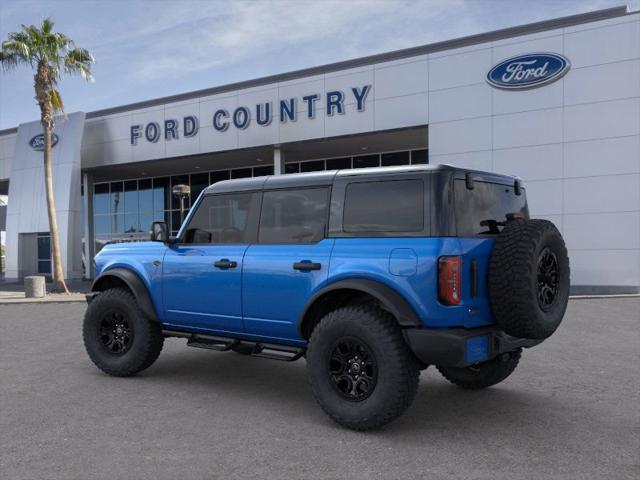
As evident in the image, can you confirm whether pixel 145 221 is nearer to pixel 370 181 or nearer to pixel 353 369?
pixel 370 181

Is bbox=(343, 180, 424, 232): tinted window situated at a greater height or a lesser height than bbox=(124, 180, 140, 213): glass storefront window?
lesser

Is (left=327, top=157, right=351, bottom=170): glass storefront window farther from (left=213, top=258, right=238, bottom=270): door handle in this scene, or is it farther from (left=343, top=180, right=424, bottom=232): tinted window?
(left=343, top=180, right=424, bottom=232): tinted window

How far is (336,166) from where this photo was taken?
24.0m

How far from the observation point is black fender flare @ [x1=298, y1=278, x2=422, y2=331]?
4070 millimetres

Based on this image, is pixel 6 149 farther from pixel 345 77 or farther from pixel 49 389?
pixel 49 389

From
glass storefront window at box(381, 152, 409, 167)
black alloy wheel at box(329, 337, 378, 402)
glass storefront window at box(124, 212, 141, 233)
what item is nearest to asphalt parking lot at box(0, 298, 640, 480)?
black alloy wheel at box(329, 337, 378, 402)

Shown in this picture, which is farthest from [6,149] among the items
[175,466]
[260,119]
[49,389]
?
[175,466]

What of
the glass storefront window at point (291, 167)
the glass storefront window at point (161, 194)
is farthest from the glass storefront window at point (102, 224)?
the glass storefront window at point (291, 167)

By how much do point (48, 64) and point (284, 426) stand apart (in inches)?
800

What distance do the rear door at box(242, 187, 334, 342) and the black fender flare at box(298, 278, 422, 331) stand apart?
26 centimetres

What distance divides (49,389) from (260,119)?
17.1 meters

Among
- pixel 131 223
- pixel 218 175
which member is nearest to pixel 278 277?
pixel 218 175

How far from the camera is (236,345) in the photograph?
17.5 feet

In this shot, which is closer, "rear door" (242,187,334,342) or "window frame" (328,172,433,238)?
"window frame" (328,172,433,238)
